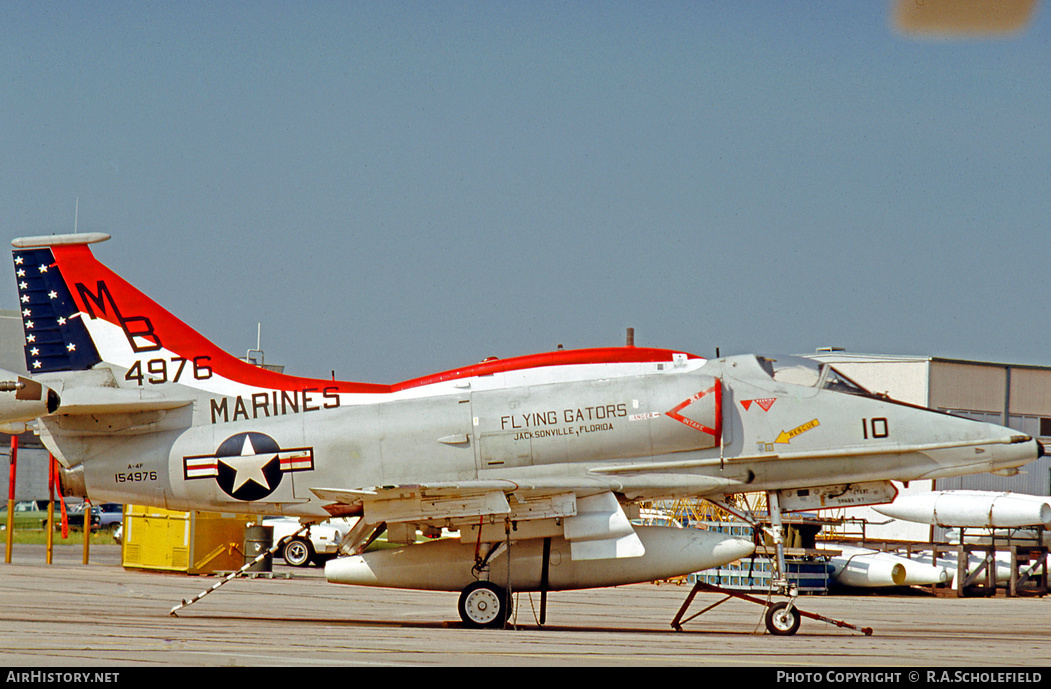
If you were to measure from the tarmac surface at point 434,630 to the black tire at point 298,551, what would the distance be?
13.5 ft

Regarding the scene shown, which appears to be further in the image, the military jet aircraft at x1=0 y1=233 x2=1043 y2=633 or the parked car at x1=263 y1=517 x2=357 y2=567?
the parked car at x1=263 y1=517 x2=357 y2=567

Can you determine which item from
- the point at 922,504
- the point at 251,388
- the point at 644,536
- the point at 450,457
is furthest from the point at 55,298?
the point at 922,504

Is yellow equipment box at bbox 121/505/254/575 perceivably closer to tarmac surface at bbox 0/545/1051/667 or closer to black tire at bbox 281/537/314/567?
tarmac surface at bbox 0/545/1051/667

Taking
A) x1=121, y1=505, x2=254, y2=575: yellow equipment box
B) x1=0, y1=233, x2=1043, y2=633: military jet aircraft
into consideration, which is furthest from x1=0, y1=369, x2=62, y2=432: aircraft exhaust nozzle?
x1=121, y1=505, x2=254, y2=575: yellow equipment box

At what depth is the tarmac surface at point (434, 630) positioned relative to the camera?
829 centimetres

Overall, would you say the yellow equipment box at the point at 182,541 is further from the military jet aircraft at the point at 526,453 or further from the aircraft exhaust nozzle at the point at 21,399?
the aircraft exhaust nozzle at the point at 21,399

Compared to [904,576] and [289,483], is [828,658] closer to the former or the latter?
[289,483]

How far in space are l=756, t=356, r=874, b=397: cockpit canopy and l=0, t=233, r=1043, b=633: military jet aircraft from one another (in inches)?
1.0

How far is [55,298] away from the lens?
15.1 m

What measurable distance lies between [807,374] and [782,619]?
329 centimetres

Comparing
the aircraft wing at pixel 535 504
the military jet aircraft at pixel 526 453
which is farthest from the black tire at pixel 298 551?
the aircraft wing at pixel 535 504

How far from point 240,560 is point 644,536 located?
54.4 feet

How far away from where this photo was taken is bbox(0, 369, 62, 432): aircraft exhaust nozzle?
12.3 metres

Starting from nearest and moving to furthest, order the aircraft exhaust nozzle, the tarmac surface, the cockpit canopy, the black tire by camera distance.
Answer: the tarmac surface < the aircraft exhaust nozzle < the cockpit canopy < the black tire
